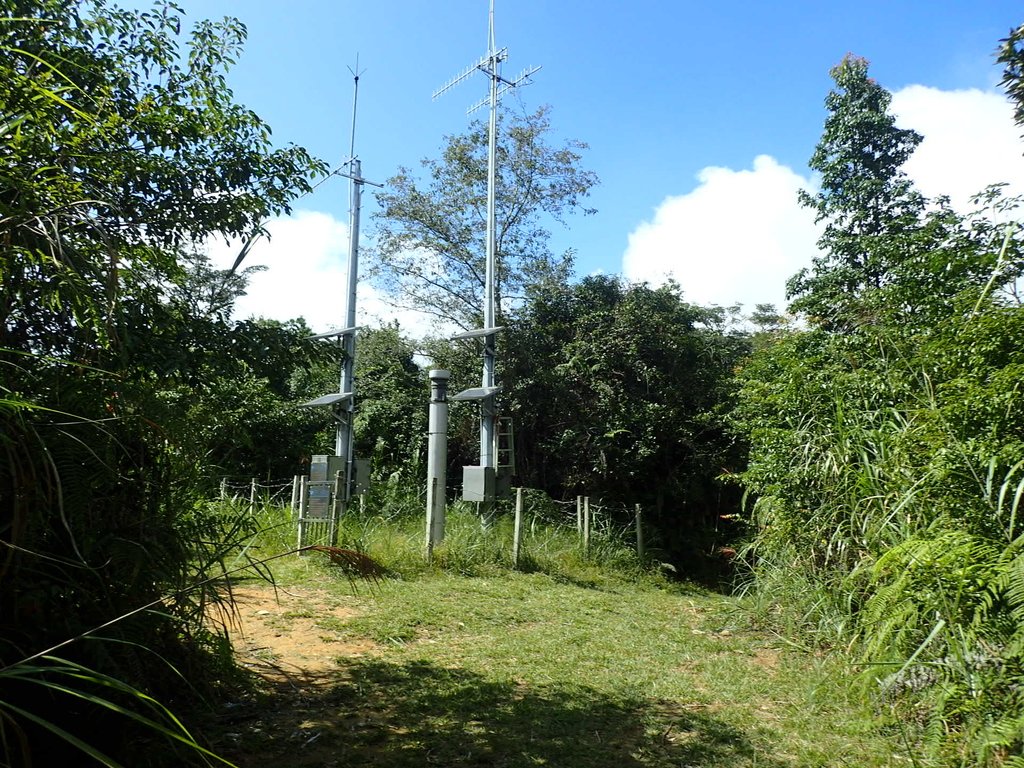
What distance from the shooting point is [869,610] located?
181 inches

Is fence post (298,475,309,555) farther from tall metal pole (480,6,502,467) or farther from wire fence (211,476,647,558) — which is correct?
tall metal pole (480,6,502,467)

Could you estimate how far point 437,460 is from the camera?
1216cm

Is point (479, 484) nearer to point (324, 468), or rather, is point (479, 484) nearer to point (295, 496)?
point (324, 468)

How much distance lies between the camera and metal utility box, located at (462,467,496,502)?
492 inches

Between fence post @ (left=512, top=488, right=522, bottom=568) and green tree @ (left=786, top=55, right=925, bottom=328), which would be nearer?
fence post @ (left=512, top=488, right=522, bottom=568)

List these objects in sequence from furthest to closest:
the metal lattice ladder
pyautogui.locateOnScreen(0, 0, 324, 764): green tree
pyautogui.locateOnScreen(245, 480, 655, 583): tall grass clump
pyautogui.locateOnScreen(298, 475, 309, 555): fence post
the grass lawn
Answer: the metal lattice ladder < pyautogui.locateOnScreen(298, 475, 309, 555): fence post < pyautogui.locateOnScreen(245, 480, 655, 583): tall grass clump < the grass lawn < pyautogui.locateOnScreen(0, 0, 324, 764): green tree

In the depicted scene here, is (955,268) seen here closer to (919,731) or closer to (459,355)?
(919,731)

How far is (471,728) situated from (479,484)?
7907 millimetres

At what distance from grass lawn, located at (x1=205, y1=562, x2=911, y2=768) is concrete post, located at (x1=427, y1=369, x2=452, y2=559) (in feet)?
8.41

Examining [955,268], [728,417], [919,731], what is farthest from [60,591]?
[728,417]

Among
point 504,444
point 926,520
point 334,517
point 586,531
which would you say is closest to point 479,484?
point 586,531

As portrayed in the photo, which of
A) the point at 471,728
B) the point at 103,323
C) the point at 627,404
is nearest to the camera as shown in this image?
the point at 103,323

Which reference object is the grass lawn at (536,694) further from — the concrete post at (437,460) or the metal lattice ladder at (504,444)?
the metal lattice ladder at (504,444)

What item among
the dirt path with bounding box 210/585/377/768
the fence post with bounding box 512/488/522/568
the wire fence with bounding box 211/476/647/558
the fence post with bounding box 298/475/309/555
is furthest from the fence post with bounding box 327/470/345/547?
the fence post with bounding box 512/488/522/568
